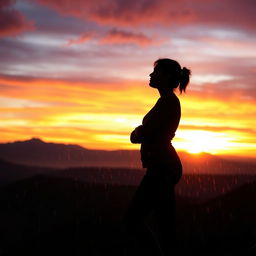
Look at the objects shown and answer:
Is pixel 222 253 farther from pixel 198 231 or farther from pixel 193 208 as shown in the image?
pixel 193 208

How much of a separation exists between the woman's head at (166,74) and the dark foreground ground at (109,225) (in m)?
1.94

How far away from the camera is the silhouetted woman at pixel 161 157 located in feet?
18.9

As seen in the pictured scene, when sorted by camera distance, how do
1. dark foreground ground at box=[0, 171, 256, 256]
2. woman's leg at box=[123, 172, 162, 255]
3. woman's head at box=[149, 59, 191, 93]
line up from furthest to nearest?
dark foreground ground at box=[0, 171, 256, 256] < woman's head at box=[149, 59, 191, 93] < woman's leg at box=[123, 172, 162, 255]

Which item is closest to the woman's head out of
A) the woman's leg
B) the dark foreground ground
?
the woman's leg

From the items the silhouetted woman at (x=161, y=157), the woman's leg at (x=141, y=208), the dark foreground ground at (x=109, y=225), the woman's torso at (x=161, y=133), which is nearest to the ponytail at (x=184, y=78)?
the silhouetted woman at (x=161, y=157)

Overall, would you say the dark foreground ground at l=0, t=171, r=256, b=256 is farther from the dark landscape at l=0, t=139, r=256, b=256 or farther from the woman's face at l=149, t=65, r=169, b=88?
the woman's face at l=149, t=65, r=169, b=88

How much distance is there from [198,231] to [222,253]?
2044 millimetres

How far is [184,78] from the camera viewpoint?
19.7 ft

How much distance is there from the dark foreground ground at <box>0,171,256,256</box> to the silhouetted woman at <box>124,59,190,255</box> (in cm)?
40

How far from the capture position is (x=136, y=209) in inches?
228

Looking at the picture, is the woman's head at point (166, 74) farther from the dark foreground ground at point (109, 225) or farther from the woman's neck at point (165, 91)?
the dark foreground ground at point (109, 225)

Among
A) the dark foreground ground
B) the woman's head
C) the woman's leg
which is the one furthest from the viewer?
the dark foreground ground

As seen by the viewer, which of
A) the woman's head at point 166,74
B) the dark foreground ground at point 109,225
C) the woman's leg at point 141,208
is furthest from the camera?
the dark foreground ground at point 109,225

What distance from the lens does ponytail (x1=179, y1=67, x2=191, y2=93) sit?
5990mm
